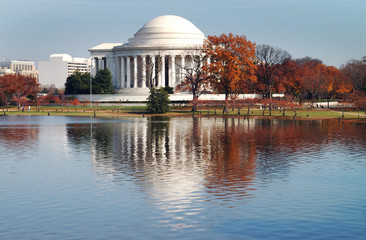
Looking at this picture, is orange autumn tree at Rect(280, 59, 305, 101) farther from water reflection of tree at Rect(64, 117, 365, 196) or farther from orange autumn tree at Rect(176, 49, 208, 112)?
water reflection of tree at Rect(64, 117, 365, 196)

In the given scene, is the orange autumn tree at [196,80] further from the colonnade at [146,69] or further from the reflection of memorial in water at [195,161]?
the reflection of memorial in water at [195,161]

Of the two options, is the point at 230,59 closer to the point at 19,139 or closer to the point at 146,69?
the point at 146,69

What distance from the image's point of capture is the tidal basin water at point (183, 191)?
60.6 feet

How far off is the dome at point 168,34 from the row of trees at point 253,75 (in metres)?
12.0

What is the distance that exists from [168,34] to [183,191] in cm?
13330

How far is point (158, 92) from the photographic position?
101 m

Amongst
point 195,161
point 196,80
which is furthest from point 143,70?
point 195,161

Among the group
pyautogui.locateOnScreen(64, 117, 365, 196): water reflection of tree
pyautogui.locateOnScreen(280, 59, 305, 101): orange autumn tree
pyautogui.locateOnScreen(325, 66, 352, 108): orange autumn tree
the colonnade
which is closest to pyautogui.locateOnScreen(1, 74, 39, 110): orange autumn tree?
the colonnade

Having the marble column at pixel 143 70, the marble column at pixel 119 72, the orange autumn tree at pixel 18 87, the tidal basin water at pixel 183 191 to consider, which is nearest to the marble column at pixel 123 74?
the marble column at pixel 119 72

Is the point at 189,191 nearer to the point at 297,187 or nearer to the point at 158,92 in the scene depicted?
the point at 297,187

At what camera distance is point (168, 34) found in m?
155

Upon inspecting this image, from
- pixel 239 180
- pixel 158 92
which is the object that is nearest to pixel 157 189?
pixel 239 180

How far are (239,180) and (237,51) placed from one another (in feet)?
250

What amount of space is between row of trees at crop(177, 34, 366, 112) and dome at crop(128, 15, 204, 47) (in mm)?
12043
